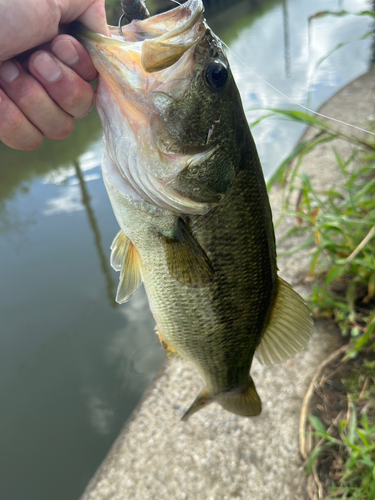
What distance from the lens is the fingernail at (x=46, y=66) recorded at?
38.9 inches

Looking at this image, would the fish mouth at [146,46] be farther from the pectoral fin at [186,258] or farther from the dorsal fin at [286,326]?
the dorsal fin at [286,326]

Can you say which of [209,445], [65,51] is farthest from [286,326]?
[209,445]

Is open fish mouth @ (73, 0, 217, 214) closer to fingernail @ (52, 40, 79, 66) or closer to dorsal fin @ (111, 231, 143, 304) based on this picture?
fingernail @ (52, 40, 79, 66)

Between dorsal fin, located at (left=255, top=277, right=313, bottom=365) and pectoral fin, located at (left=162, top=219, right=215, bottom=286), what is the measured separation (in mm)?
295

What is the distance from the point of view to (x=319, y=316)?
2703mm

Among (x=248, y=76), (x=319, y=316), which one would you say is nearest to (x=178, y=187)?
(x=319, y=316)

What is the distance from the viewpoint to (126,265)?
1233mm

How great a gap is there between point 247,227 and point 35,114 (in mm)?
700

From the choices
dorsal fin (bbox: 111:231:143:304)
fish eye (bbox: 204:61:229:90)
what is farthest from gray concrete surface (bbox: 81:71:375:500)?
fish eye (bbox: 204:61:229:90)

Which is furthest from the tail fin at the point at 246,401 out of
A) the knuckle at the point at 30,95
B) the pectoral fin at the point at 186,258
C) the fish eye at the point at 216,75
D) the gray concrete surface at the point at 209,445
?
the knuckle at the point at 30,95

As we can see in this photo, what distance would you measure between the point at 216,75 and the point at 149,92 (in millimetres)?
168

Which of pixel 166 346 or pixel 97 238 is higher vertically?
pixel 166 346

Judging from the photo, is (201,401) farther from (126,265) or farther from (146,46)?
(146,46)

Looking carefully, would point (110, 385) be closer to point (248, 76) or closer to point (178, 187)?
point (178, 187)
